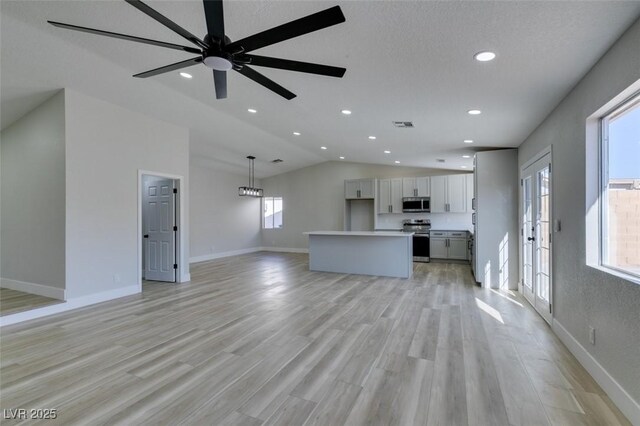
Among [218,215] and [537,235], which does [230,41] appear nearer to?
[537,235]

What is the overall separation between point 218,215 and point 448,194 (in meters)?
6.96

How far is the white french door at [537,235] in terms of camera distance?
145 inches

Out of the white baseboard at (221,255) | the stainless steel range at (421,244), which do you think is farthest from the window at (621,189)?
the white baseboard at (221,255)

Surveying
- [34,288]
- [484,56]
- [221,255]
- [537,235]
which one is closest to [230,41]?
[484,56]

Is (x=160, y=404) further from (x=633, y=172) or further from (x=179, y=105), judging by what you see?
(x=179, y=105)

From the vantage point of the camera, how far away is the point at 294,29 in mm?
1891

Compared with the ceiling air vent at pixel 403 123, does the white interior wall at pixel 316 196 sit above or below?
below

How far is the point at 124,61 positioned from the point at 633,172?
195 inches

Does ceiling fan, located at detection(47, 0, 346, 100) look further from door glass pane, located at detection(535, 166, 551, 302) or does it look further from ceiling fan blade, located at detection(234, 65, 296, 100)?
door glass pane, located at detection(535, 166, 551, 302)

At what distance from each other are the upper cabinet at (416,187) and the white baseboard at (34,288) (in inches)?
310

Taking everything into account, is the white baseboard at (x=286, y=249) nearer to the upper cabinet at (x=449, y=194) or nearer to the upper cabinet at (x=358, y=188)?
the upper cabinet at (x=358, y=188)

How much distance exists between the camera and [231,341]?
312 centimetres

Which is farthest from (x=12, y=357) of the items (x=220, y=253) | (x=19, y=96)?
(x=220, y=253)

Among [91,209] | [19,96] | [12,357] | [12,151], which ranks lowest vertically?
[12,357]
